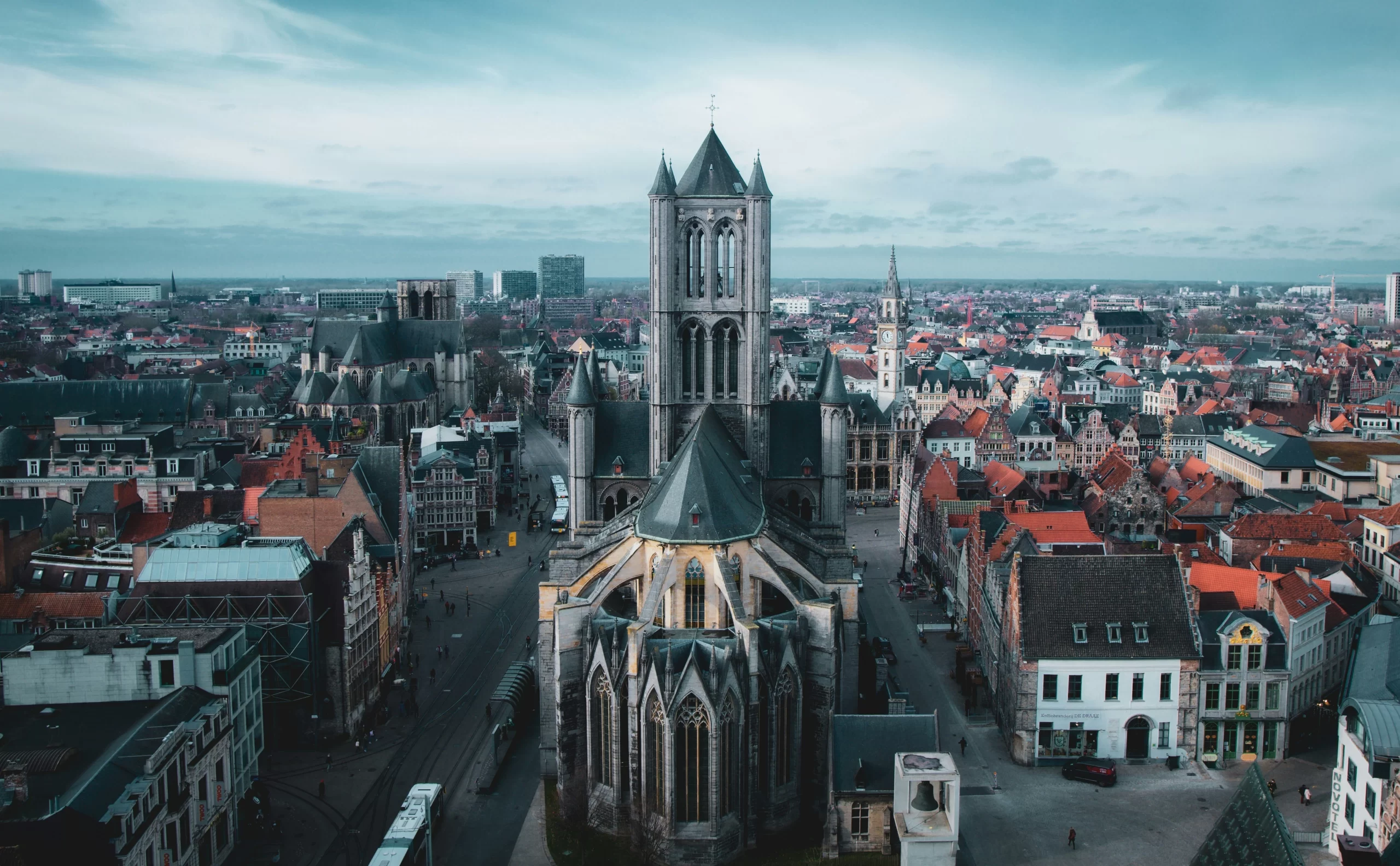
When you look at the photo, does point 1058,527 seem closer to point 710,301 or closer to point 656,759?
point 710,301

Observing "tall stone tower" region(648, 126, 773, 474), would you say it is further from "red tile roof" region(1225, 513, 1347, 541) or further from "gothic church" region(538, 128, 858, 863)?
"red tile roof" region(1225, 513, 1347, 541)

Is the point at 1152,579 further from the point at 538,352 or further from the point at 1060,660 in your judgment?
the point at 538,352

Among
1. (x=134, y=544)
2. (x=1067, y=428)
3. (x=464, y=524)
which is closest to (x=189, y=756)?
(x=134, y=544)

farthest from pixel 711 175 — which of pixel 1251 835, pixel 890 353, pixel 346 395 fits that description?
pixel 890 353

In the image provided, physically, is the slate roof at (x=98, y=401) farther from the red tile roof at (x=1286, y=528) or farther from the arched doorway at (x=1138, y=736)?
the red tile roof at (x=1286, y=528)

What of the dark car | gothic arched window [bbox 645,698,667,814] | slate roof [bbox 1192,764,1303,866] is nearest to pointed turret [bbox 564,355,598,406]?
gothic arched window [bbox 645,698,667,814]

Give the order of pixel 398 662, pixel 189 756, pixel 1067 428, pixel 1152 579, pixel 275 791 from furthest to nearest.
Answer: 1. pixel 1067 428
2. pixel 398 662
3. pixel 1152 579
4. pixel 275 791
5. pixel 189 756
